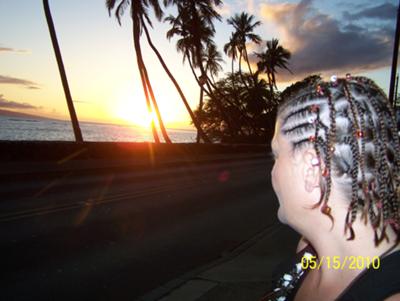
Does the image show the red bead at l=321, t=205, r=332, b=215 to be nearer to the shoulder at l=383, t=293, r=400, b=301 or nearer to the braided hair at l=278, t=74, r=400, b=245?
the braided hair at l=278, t=74, r=400, b=245

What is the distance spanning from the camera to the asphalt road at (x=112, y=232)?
16.2 feet

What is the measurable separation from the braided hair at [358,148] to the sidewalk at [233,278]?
356 centimetres

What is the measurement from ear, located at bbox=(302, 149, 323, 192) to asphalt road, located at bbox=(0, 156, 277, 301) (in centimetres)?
404

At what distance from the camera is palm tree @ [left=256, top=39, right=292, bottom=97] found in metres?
65.9

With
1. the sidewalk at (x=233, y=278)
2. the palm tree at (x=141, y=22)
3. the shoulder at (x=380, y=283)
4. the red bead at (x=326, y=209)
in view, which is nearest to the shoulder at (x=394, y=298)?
the shoulder at (x=380, y=283)

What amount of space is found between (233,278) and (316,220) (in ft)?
13.8

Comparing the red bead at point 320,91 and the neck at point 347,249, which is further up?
the red bead at point 320,91

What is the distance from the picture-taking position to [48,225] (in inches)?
288

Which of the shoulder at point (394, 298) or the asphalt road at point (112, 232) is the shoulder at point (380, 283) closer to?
the shoulder at point (394, 298)

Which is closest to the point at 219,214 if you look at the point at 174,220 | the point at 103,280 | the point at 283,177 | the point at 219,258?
the point at 174,220

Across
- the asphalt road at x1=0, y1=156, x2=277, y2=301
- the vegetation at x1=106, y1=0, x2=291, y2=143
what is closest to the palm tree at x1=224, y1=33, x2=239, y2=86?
the vegetation at x1=106, y1=0, x2=291, y2=143

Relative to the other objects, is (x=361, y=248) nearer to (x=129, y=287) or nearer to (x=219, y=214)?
(x=129, y=287)

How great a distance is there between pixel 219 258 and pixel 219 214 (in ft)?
9.60

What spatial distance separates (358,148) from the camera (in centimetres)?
100
